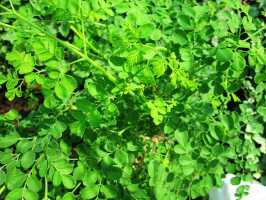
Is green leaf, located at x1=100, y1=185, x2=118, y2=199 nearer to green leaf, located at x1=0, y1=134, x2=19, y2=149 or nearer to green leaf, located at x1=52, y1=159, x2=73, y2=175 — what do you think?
green leaf, located at x1=52, y1=159, x2=73, y2=175

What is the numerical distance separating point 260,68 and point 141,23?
1.58 ft

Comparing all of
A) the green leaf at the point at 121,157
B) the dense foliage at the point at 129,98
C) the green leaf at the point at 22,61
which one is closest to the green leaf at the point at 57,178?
the dense foliage at the point at 129,98

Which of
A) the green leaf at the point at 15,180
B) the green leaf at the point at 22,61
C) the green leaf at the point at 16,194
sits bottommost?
the green leaf at the point at 16,194

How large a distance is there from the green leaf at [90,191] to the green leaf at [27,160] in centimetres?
22

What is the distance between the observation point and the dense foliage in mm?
1620

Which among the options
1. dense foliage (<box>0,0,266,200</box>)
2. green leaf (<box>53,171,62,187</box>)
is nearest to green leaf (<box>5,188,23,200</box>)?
dense foliage (<box>0,0,266,200</box>)

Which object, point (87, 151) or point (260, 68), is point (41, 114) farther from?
point (260, 68)

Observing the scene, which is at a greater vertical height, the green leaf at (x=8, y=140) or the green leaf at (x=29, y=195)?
the green leaf at (x=8, y=140)

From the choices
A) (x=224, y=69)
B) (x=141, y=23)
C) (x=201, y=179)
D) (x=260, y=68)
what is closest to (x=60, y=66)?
(x=141, y=23)

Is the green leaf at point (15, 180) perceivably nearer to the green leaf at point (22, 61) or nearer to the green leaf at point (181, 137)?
the green leaf at point (22, 61)

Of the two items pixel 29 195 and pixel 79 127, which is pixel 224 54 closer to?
pixel 79 127

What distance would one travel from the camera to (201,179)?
2123 millimetres

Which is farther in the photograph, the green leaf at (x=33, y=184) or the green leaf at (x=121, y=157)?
the green leaf at (x=121, y=157)

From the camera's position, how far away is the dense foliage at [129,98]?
1.62 m
